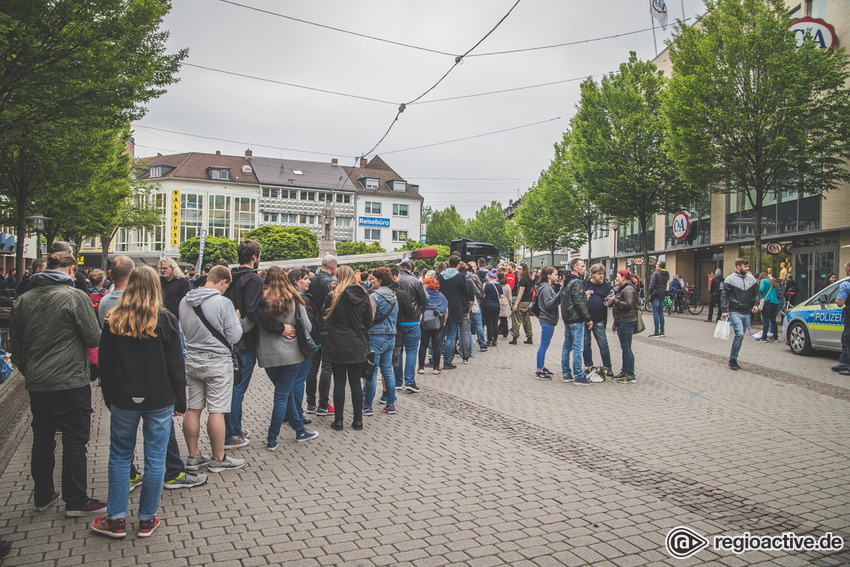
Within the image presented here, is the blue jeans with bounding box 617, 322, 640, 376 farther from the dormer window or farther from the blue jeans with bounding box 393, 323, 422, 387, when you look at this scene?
the dormer window

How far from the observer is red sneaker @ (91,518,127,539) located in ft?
12.5

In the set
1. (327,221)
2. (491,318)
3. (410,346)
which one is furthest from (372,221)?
(410,346)

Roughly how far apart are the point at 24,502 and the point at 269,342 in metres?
2.30

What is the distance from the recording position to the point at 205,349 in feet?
16.3

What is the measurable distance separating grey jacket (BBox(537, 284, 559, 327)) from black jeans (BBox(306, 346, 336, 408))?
4.13m

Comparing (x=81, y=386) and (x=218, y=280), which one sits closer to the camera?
(x=81, y=386)

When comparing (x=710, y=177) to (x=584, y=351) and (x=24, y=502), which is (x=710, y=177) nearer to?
(x=584, y=351)

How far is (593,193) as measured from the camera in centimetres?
2984

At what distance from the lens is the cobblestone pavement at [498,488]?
365 cm

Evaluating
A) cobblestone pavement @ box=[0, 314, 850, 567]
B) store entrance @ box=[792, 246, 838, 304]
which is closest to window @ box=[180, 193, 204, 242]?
store entrance @ box=[792, 246, 838, 304]

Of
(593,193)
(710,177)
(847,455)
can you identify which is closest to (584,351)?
(847,455)

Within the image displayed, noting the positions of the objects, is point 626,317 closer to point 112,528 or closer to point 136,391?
point 136,391

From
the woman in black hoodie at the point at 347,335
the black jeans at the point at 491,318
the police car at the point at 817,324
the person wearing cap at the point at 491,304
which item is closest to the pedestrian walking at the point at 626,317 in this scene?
the person wearing cap at the point at 491,304

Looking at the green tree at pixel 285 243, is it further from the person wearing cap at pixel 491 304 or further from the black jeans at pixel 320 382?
the black jeans at pixel 320 382
